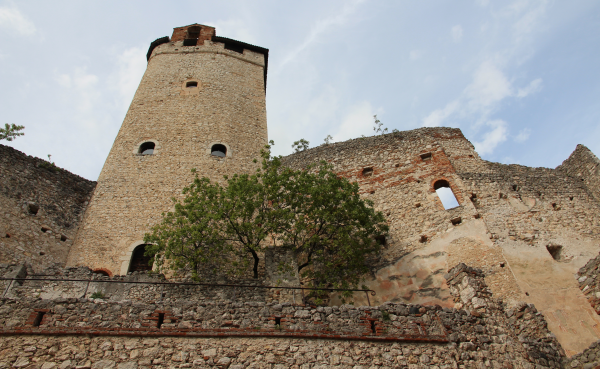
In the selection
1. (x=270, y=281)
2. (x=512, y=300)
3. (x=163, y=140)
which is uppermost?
(x=163, y=140)

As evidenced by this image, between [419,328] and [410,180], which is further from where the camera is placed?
[410,180]

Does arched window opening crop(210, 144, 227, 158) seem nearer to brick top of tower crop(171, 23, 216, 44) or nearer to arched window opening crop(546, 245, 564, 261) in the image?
brick top of tower crop(171, 23, 216, 44)

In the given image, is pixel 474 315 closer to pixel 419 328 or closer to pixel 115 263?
pixel 419 328

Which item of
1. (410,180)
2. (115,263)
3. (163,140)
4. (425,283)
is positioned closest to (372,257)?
(425,283)

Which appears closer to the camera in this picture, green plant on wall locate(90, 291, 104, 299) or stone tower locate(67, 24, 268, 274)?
green plant on wall locate(90, 291, 104, 299)

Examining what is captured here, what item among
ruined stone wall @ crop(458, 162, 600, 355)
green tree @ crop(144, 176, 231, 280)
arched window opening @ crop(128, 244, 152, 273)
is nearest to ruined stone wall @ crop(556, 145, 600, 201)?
ruined stone wall @ crop(458, 162, 600, 355)

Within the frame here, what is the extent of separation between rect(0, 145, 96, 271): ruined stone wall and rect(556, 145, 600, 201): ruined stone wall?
53.5 feet

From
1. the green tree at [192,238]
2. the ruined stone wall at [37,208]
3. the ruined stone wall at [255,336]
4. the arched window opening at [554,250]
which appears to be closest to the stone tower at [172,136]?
the ruined stone wall at [37,208]

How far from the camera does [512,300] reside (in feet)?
32.2

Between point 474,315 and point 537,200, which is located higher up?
point 537,200

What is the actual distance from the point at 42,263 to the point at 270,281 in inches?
234

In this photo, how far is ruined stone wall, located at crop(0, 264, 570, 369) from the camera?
18.6 ft

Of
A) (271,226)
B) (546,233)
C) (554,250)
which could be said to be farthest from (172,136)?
(554,250)

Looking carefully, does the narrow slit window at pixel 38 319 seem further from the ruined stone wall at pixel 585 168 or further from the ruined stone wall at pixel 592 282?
the ruined stone wall at pixel 585 168
